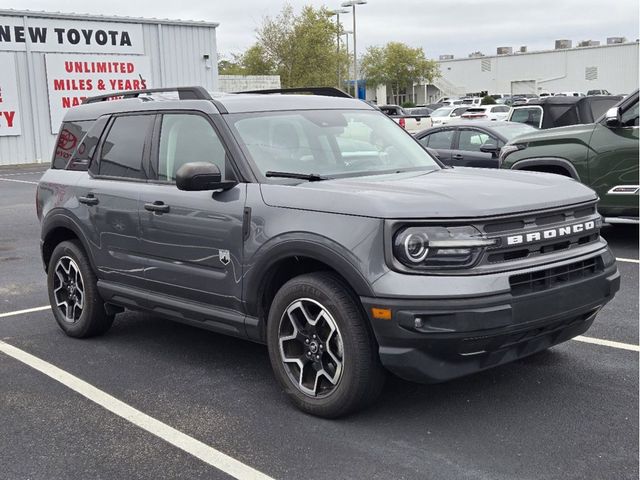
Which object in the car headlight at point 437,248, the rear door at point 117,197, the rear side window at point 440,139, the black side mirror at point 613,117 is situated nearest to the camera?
the car headlight at point 437,248

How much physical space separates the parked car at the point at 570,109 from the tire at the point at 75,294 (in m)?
9.82

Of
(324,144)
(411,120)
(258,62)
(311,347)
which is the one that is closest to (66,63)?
(411,120)

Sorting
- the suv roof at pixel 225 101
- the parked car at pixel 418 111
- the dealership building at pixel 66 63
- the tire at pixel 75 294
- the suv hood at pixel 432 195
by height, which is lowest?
the tire at pixel 75 294

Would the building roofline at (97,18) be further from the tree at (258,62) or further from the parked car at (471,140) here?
the tree at (258,62)

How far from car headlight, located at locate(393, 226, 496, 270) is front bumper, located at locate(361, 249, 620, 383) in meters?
0.10

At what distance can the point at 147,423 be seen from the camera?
4.29 meters

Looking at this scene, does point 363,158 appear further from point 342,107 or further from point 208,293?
point 208,293

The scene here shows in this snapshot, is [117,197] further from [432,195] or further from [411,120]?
[411,120]

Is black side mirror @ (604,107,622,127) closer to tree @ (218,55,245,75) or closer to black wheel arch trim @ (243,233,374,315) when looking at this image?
black wheel arch trim @ (243,233,374,315)

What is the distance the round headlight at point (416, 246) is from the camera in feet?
12.6

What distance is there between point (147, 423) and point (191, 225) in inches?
48.4

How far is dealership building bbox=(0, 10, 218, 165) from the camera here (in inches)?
1134

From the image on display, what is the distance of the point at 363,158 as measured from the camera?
510cm

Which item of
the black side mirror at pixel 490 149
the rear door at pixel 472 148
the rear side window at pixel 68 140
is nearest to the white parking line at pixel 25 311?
the rear side window at pixel 68 140
